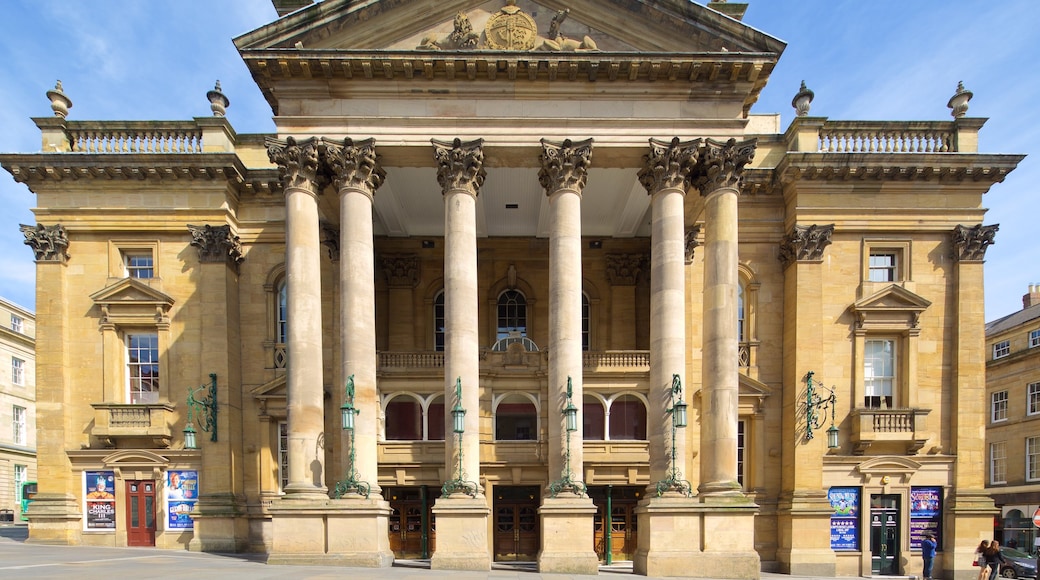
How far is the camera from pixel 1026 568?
24.5 meters

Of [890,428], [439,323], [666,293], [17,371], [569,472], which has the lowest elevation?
[17,371]

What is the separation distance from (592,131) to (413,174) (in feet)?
22.3

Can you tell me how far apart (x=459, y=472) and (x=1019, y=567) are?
22.8m

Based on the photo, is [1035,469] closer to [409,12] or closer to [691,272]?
[691,272]

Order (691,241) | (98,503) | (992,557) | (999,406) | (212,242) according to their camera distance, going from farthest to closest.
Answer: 1. (999,406)
2. (691,241)
3. (212,242)
4. (98,503)
5. (992,557)

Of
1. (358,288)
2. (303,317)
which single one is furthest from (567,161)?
(303,317)

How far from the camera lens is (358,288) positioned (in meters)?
18.8

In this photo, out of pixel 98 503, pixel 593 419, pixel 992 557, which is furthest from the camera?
pixel 593 419

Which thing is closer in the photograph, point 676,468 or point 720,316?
point 676,468

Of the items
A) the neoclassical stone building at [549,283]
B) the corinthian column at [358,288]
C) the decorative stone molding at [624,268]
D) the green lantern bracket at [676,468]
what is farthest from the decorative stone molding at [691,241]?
the corinthian column at [358,288]

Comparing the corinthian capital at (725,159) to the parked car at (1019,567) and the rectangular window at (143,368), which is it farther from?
the rectangular window at (143,368)

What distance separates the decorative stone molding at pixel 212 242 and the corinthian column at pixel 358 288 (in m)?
6.73

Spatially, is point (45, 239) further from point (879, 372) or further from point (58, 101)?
point (879, 372)

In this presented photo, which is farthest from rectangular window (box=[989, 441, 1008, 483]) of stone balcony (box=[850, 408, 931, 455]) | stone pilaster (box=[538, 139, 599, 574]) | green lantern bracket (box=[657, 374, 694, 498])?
stone pilaster (box=[538, 139, 599, 574])
